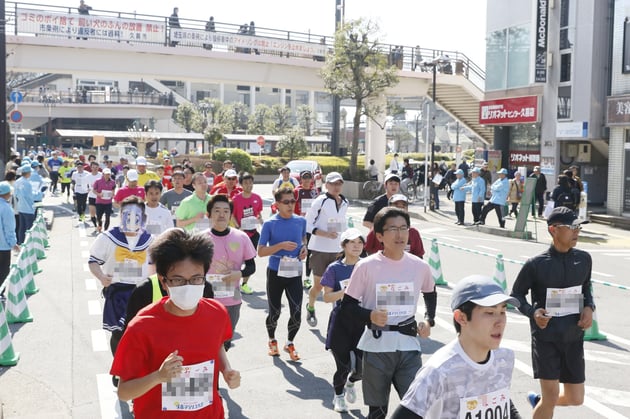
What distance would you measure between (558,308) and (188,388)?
Result: 3.23 meters

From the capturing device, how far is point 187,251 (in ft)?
11.9

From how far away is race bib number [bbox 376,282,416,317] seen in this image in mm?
5332

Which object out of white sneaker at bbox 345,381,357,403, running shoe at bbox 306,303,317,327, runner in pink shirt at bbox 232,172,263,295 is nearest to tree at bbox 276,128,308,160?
runner in pink shirt at bbox 232,172,263,295

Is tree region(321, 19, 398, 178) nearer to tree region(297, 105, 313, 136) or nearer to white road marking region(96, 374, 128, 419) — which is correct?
white road marking region(96, 374, 128, 419)

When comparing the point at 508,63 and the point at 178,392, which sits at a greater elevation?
the point at 508,63

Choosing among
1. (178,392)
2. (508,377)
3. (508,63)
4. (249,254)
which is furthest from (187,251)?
(508,63)

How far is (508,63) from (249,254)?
26752 millimetres

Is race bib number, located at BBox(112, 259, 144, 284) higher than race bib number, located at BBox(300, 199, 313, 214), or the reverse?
race bib number, located at BBox(300, 199, 313, 214)

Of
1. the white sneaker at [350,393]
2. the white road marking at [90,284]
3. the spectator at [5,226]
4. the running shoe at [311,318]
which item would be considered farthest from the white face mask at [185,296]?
the white road marking at [90,284]

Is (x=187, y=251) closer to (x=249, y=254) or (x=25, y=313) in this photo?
(x=249, y=254)

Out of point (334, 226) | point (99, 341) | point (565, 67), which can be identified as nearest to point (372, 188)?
point (565, 67)

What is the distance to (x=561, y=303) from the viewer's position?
224 inches

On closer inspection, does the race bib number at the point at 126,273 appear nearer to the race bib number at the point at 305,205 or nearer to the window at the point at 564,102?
the race bib number at the point at 305,205

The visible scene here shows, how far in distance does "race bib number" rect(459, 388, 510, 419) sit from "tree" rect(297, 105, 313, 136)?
88.3 m
